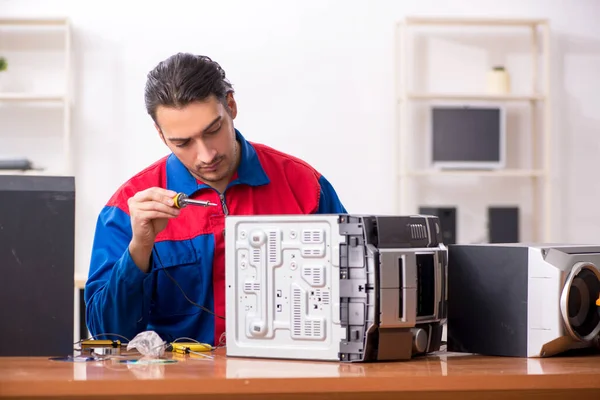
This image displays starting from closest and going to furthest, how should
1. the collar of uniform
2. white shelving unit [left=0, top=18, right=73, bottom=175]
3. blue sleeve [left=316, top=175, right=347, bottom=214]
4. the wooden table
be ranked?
the wooden table < the collar of uniform < blue sleeve [left=316, top=175, right=347, bottom=214] < white shelving unit [left=0, top=18, right=73, bottom=175]

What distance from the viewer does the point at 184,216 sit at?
81.8 inches

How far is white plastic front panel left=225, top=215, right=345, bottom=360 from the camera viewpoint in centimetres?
155

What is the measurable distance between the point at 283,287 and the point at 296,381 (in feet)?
0.86

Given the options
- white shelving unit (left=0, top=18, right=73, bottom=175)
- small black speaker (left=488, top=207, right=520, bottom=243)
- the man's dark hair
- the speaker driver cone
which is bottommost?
the speaker driver cone

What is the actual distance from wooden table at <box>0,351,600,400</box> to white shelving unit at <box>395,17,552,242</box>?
112 inches

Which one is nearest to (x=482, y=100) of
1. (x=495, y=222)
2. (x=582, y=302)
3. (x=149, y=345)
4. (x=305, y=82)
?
(x=495, y=222)

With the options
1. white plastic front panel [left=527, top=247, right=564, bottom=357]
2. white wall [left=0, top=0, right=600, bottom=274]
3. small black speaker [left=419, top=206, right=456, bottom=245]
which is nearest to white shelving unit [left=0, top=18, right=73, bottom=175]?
white wall [left=0, top=0, right=600, bottom=274]

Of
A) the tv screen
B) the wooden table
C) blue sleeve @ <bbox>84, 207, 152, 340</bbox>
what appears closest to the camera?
the wooden table

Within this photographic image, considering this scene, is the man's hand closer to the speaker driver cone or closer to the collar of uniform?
the collar of uniform

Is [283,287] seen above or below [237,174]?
below

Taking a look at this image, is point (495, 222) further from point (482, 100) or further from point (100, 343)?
point (100, 343)

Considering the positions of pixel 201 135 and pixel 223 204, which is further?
pixel 223 204

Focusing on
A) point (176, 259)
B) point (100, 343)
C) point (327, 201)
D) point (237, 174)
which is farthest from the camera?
point (327, 201)

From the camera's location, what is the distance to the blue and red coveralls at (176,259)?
6.27 ft
